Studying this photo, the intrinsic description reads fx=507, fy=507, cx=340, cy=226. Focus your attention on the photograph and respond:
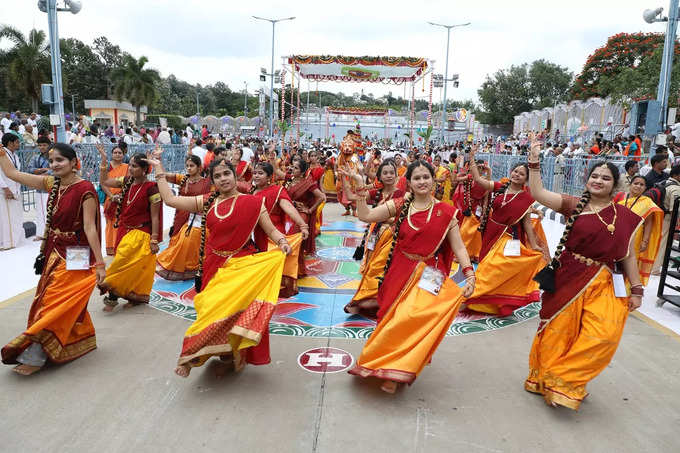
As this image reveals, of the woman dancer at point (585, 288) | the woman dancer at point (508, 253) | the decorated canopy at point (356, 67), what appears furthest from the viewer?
A: the decorated canopy at point (356, 67)

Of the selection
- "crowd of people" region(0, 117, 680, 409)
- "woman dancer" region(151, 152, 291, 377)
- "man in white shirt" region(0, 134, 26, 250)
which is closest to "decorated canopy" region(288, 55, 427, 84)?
"man in white shirt" region(0, 134, 26, 250)

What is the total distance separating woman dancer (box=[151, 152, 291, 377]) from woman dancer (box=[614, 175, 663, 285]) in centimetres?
414

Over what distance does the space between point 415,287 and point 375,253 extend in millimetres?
1748

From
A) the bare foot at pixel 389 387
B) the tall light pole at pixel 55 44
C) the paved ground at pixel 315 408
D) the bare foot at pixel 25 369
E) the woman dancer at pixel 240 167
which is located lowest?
the paved ground at pixel 315 408

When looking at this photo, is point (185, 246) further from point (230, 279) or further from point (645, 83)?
point (645, 83)

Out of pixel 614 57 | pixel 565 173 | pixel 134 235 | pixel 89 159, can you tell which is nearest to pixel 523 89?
pixel 614 57

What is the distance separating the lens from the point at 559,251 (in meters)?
3.34

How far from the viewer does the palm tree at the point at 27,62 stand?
95.9 feet

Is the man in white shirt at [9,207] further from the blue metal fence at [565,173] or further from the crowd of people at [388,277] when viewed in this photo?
the blue metal fence at [565,173]

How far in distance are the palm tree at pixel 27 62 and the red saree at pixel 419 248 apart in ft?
108

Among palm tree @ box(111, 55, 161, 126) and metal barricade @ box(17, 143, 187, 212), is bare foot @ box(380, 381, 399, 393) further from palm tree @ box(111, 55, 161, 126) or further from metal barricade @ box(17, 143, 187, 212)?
palm tree @ box(111, 55, 161, 126)

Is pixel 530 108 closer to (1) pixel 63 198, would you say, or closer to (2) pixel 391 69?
(2) pixel 391 69

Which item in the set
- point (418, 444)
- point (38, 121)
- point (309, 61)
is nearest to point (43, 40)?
point (38, 121)

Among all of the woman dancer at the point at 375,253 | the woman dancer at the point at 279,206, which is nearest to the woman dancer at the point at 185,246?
the woman dancer at the point at 279,206
